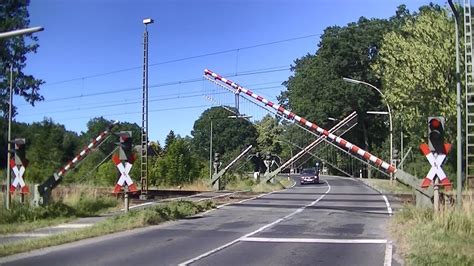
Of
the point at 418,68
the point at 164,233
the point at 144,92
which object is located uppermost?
the point at 418,68

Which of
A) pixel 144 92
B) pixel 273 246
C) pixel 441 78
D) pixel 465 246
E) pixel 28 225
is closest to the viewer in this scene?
pixel 465 246

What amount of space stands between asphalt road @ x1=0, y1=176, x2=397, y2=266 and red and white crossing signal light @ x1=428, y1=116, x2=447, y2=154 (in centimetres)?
308

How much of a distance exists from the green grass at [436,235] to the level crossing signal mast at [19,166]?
1460cm

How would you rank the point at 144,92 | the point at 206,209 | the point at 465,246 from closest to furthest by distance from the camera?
the point at 465,246
the point at 206,209
the point at 144,92

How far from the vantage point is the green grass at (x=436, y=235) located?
10883 millimetres

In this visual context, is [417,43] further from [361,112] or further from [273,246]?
[361,112]

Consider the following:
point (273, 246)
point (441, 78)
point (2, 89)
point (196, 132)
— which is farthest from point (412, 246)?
point (196, 132)

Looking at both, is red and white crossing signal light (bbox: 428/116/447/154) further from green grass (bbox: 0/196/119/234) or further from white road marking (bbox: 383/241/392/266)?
green grass (bbox: 0/196/119/234)

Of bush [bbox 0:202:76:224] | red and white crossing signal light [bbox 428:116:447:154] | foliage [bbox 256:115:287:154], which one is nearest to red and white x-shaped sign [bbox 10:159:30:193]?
bush [bbox 0:202:76:224]

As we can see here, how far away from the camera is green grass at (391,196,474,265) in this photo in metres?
10.9

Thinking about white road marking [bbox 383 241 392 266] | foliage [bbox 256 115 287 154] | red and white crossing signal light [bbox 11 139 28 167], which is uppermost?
foliage [bbox 256 115 287 154]

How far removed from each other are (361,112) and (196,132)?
3173 inches

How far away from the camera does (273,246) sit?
14211 mm

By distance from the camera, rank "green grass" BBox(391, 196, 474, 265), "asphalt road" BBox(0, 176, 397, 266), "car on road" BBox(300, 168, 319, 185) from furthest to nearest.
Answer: "car on road" BBox(300, 168, 319, 185)
"asphalt road" BBox(0, 176, 397, 266)
"green grass" BBox(391, 196, 474, 265)
